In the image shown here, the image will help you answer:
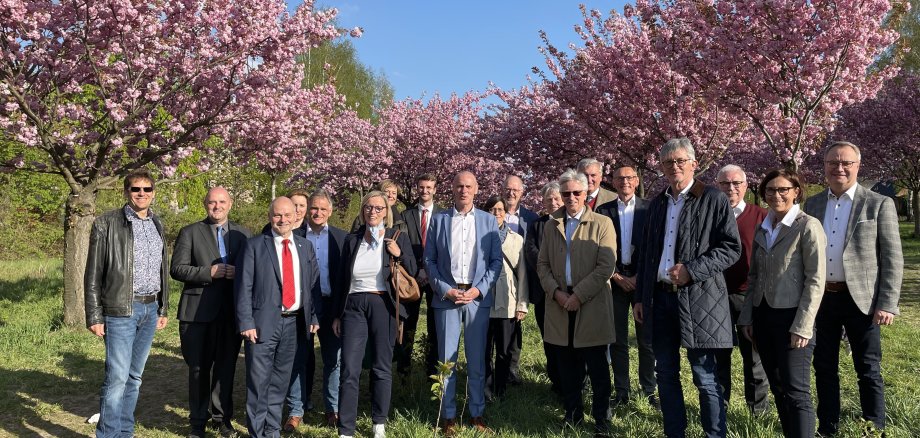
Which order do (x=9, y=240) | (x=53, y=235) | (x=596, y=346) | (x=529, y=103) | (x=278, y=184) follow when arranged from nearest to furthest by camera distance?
(x=596, y=346) → (x=529, y=103) → (x=9, y=240) → (x=53, y=235) → (x=278, y=184)

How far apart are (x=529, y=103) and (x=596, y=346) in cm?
1334

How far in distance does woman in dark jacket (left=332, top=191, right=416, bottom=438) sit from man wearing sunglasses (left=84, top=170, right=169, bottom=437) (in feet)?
4.57

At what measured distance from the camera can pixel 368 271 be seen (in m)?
4.61

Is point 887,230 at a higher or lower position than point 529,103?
lower

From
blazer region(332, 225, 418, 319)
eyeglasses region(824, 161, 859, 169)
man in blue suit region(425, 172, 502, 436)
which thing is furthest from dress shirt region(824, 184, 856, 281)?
blazer region(332, 225, 418, 319)

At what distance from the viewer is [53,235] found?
69.6 feet

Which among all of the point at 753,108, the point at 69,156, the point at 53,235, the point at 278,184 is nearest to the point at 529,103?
the point at 753,108

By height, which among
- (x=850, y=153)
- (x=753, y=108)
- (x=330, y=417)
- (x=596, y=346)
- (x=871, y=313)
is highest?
(x=753, y=108)

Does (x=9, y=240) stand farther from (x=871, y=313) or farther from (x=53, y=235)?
(x=871, y=313)

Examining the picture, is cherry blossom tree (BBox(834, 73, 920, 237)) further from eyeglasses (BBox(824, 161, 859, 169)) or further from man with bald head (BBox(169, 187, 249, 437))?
man with bald head (BBox(169, 187, 249, 437))

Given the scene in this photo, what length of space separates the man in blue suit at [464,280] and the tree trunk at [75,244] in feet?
21.8

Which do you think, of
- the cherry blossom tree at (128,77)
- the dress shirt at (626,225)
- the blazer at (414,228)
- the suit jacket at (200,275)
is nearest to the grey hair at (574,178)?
the dress shirt at (626,225)

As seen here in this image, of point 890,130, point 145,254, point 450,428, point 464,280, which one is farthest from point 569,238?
point 890,130

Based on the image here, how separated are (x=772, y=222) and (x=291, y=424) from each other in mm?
3948
